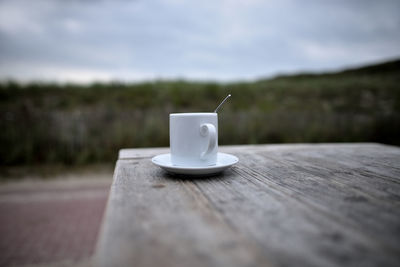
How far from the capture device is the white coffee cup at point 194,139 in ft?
2.37

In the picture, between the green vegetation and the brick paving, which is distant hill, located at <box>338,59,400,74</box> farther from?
the brick paving

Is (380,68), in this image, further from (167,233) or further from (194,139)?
(167,233)

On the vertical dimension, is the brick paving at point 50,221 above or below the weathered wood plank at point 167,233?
below

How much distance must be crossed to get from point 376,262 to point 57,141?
14.1 feet

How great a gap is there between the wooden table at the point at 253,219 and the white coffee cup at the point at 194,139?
6 centimetres

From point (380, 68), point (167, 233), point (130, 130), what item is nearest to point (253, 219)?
point (167, 233)

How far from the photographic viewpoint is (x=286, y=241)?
379mm

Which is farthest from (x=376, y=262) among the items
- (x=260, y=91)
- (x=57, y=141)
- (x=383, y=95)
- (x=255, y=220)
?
(x=383, y=95)

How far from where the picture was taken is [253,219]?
0.45 meters

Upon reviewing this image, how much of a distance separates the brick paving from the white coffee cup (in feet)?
4.13

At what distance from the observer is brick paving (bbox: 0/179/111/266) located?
1.61 metres

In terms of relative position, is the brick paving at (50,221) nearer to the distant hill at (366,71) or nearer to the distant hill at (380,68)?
the distant hill at (366,71)

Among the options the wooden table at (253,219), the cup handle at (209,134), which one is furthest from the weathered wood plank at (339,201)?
the cup handle at (209,134)

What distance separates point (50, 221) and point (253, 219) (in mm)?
2226
